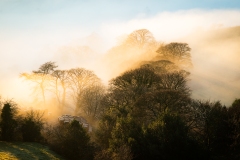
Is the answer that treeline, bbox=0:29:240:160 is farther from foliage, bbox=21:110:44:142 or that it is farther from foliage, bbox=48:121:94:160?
foliage, bbox=21:110:44:142

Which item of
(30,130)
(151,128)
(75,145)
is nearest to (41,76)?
(30,130)

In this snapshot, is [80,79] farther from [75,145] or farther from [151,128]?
[151,128]

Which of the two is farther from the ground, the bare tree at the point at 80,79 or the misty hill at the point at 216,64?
the misty hill at the point at 216,64

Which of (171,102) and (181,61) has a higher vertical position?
(181,61)

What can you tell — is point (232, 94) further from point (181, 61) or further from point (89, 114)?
point (89, 114)

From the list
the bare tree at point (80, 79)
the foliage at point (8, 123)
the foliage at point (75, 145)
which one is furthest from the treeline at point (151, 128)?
the bare tree at point (80, 79)

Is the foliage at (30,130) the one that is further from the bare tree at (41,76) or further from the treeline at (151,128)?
the bare tree at (41,76)

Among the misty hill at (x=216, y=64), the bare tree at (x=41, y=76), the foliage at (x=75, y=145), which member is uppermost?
the misty hill at (x=216, y=64)

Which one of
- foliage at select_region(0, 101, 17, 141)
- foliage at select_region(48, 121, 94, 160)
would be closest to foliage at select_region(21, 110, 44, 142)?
foliage at select_region(0, 101, 17, 141)

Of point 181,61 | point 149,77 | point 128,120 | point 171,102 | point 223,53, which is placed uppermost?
point 223,53

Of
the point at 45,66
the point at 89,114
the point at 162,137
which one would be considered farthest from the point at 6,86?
the point at 162,137

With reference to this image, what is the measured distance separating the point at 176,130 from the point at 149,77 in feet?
51.2

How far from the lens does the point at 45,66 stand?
5091cm

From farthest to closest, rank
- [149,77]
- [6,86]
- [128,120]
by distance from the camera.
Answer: [6,86] < [149,77] < [128,120]
